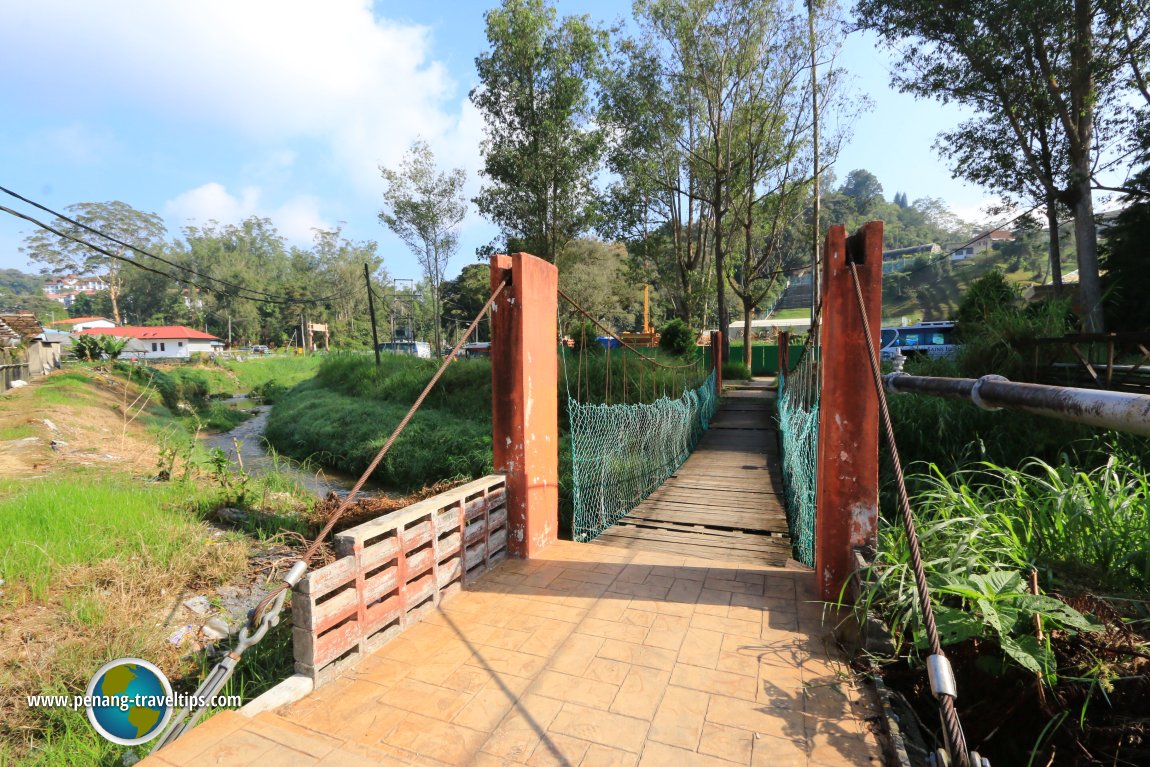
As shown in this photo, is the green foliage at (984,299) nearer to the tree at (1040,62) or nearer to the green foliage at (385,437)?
the tree at (1040,62)

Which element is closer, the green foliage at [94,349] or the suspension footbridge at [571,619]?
the suspension footbridge at [571,619]

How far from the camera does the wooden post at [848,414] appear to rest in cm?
229

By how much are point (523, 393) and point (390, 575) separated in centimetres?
114

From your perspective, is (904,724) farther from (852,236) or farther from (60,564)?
(60,564)

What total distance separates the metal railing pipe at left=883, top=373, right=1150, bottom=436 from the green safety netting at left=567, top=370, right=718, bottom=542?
2216 mm

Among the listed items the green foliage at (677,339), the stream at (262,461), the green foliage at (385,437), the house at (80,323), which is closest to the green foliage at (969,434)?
the green foliage at (385,437)

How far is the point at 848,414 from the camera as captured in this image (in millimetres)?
2312

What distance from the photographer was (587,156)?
12.6 m

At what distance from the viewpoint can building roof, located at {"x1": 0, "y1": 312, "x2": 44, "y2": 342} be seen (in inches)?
591

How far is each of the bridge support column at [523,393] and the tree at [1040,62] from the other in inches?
→ 354

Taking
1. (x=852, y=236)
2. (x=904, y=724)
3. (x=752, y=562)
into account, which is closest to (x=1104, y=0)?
(x=852, y=236)

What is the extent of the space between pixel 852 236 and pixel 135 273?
51855 mm

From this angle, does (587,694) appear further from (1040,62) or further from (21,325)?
(21,325)

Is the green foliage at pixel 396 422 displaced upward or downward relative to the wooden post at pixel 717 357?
downward
